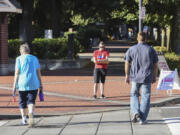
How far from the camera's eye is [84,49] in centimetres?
4556

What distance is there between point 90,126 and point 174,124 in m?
1.69

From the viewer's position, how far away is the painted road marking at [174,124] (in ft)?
27.5

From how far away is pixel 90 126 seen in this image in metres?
9.05

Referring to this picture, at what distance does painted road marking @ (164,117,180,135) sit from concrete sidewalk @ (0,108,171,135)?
9cm

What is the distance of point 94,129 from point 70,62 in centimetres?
1717

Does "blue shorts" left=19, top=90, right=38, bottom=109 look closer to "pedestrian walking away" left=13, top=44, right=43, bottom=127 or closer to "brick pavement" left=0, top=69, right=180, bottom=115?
"pedestrian walking away" left=13, top=44, right=43, bottom=127

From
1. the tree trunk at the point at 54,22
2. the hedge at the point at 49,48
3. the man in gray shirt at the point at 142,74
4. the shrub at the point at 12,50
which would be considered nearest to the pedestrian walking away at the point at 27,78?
the man in gray shirt at the point at 142,74

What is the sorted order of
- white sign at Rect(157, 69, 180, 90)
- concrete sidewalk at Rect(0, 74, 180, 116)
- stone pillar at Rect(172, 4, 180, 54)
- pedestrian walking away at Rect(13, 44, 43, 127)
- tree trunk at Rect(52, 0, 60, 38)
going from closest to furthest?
1. pedestrian walking away at Rect(13, 44, 43, 127)
2. concrete sidewalk at Rect(0, 74, 180, 116)
3. white sign at Rect(157, 69, 180, 90)
4. stone pillar at Rect(172, 4, 180, 54)
5. tree trunk at Rect(52, 0, 60, 38)

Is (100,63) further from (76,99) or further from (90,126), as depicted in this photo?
(90,126)

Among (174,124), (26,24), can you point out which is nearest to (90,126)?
(174,124)

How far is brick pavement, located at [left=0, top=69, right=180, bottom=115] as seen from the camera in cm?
1139

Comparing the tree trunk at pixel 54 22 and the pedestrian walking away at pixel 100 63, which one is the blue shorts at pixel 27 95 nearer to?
→ the pedestrian walking away at pixel 100 63

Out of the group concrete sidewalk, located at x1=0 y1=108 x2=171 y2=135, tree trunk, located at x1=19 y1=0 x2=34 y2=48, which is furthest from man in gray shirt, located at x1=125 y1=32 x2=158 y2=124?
tree trunk, located at x1=19 y1=0 x2=34 y2=48

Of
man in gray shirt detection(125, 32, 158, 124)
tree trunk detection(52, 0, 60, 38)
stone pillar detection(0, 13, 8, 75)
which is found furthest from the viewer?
tree trunk detection(52, 0, 60, 38)
